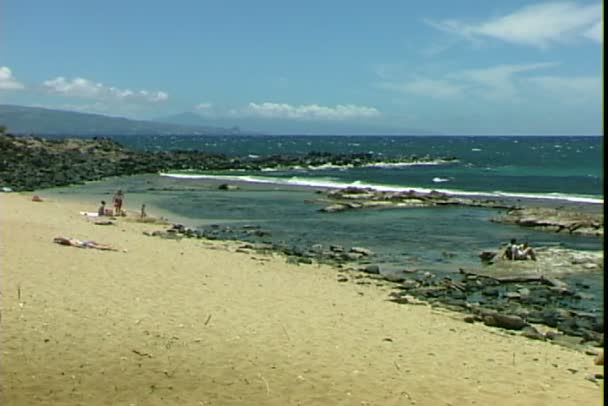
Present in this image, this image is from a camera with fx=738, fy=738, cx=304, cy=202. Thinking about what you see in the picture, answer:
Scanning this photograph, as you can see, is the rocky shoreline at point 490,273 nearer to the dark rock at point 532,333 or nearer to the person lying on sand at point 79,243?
the dark rock at point 532,333

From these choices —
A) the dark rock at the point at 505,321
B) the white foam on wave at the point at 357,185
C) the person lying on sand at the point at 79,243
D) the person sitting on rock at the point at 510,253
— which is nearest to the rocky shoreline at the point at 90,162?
the white foam on wave at the point at 357,185

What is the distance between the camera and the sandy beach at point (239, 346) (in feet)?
25.9

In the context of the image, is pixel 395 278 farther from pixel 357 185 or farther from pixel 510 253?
pixel 357 185

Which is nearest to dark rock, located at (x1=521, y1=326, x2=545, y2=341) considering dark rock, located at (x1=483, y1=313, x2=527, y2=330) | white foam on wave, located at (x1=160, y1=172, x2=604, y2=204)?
dark rock, located at (x1=483, y1=313, x2=527, y2=330)

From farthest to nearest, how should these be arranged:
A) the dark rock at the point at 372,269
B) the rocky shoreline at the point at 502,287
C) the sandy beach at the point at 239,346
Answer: the dark rock at the point at 372,269 < the rocky shoreline at the point at 502,287 < the sandy beach at the point at 239,346

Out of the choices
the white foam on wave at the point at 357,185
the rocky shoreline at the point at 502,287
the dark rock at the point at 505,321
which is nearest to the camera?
the dark rock at the point at 505,321

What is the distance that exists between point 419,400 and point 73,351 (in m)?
4.05

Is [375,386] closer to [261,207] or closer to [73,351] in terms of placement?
[73,351]

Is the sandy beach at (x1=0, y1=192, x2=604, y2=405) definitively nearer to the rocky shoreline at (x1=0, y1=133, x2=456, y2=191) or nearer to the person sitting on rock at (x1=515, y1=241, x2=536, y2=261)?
the person sitting on rock at (x1=515, y1=241, x2=536, y2=261)

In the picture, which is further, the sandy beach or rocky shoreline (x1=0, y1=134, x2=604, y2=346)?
rocky shoreline (x1=0, y1=134, x2=604, y2=346)

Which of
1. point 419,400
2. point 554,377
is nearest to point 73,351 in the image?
point 419,400

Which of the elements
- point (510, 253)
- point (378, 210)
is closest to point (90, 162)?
point (378, 210)

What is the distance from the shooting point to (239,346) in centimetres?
955

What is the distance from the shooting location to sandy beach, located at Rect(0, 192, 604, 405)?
7898mm
